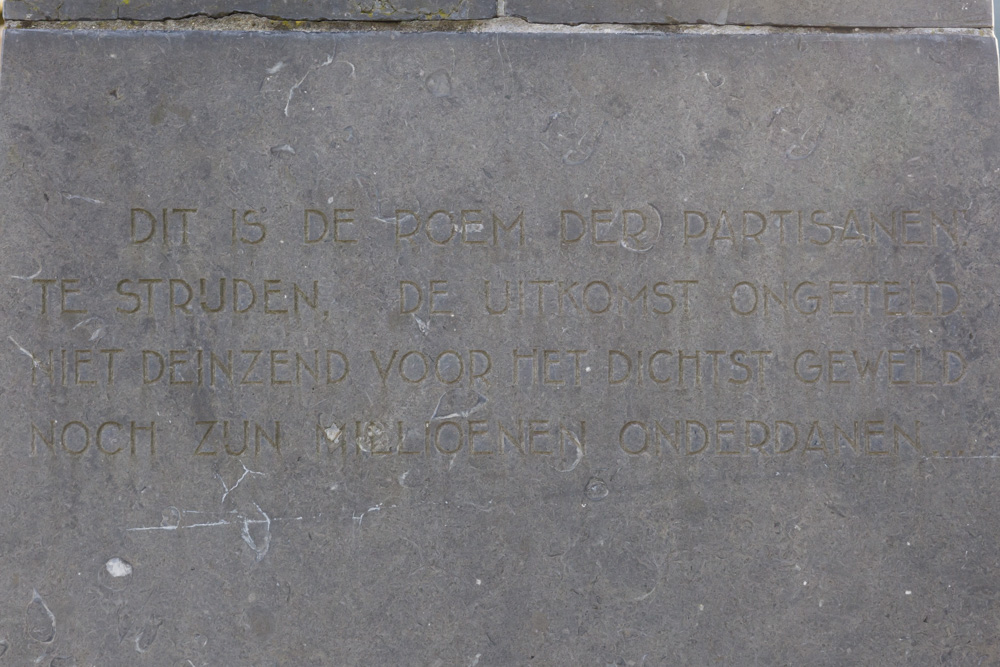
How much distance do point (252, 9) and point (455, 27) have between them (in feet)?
1.99

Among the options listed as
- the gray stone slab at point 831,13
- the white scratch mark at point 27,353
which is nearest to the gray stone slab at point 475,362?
the white scratch mark at point 27,353

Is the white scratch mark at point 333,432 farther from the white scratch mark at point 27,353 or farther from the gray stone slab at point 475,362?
the white scratch mark at point 27,353

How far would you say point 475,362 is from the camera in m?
2.40

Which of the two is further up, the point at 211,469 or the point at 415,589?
the point at 211,469

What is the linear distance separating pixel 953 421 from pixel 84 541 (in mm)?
2582

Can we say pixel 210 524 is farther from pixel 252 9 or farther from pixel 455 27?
pixel 455 27

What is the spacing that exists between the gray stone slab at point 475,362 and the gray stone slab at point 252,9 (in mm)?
71

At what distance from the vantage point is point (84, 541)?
2.36m

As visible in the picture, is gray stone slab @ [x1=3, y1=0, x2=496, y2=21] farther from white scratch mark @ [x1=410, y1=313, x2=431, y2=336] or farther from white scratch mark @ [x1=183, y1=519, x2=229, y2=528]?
white scratch mark @ [x1=183, y1=519, x2=229, y2=528]

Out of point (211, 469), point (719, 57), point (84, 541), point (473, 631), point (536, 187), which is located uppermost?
point (719, 57)

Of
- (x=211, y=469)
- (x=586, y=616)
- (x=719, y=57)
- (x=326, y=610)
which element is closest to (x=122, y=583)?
(x=211, y=469)

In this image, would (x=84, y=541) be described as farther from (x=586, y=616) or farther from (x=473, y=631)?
(x=586, y=616)

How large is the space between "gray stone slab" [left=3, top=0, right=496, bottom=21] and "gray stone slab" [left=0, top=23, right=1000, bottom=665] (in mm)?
71

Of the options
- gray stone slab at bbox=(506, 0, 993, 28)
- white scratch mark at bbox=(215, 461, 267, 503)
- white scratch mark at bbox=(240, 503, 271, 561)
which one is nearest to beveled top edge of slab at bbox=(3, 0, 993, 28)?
gray stone slab at bbox=(506, 0, 993, 28)
